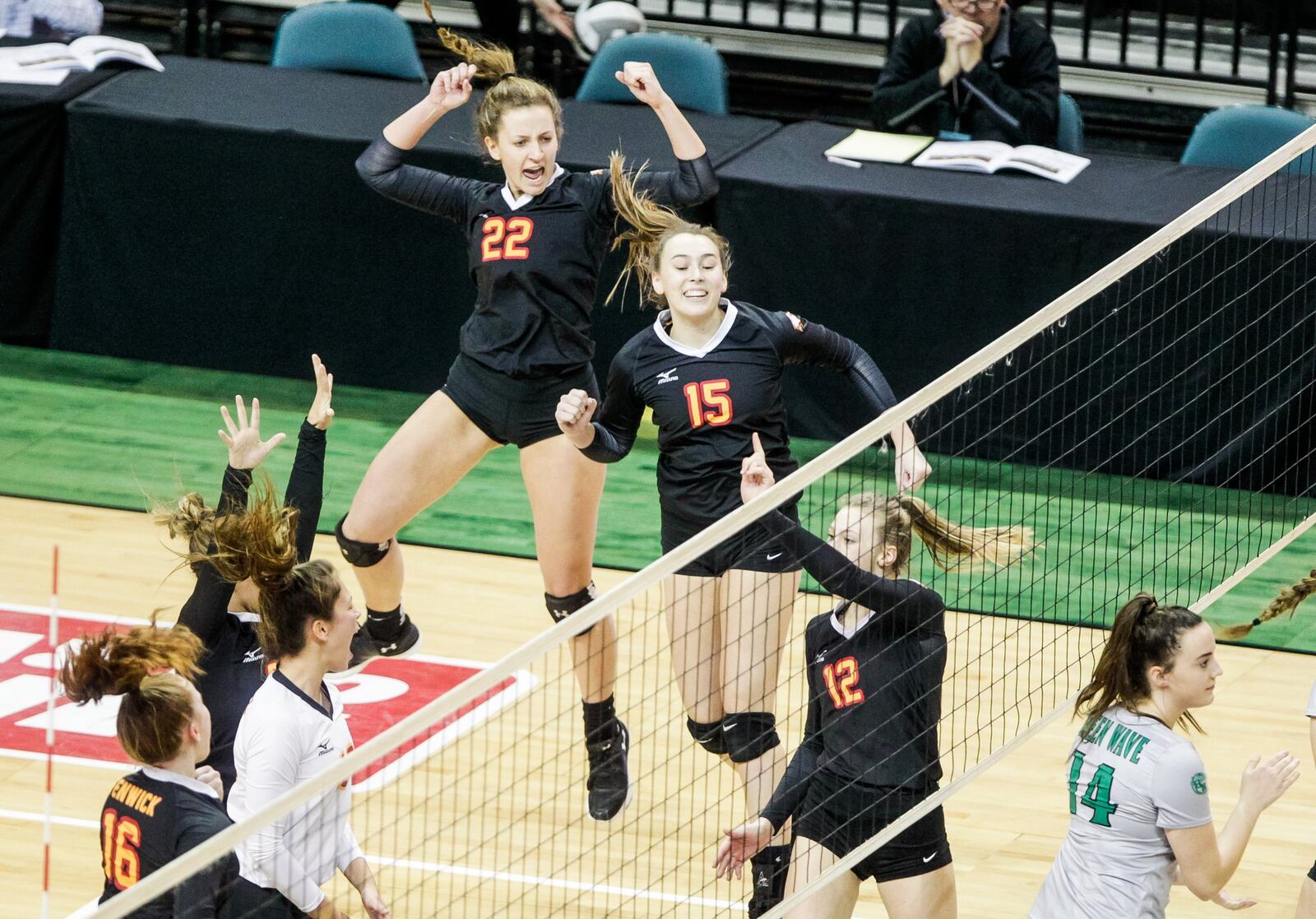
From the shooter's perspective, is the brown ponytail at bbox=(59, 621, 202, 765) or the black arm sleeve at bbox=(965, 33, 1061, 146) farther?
the black arm sleeve at bbox=(965, 33, 1061, 146)

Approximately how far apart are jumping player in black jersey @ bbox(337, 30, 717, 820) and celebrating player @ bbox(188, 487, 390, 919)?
1.56 meters

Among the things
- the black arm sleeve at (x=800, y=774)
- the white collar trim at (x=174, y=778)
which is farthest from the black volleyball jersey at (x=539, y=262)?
the white collar trim at (x=174, y=778)

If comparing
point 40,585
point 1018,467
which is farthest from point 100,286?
point 1018,467

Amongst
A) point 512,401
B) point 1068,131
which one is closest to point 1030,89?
point 1068,131

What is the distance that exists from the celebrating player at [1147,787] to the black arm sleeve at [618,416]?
1.78 metres

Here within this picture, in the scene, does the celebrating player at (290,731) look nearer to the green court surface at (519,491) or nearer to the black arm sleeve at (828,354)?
the black arm sleeve at (828,354)

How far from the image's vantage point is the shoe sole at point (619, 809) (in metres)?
6.38

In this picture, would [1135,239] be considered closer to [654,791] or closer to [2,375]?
[654,791]

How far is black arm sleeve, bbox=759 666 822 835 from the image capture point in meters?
4.97

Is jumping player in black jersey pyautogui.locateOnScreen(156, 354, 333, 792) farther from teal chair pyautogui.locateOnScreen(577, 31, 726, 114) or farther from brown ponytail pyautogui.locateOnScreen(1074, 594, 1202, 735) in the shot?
teal chair pyautogui.locateOnScreen(577, 31, 726, 114)

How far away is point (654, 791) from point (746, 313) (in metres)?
1.93

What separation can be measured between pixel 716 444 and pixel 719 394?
151 millimetres

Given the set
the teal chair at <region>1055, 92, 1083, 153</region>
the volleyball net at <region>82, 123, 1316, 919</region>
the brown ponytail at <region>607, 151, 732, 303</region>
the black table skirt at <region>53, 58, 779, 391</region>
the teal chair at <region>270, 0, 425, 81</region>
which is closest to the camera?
the volleyball net at <region>82, 123, 1316, 919</region>

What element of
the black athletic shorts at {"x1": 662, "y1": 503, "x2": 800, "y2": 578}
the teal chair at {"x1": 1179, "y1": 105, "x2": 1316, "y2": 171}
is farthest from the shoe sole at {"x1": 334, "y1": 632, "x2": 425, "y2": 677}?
the teal chair at {"x1": 1179, "y1": 105, "x2": 1316, "y2": 171}
